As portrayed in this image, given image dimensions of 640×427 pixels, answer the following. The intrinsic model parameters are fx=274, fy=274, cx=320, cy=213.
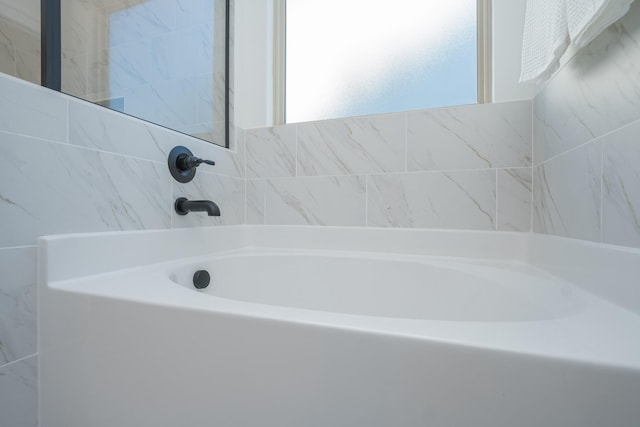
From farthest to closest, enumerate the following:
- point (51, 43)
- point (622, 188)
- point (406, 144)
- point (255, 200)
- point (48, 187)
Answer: point (255, 200), point (406, 144), point (51, 43), point (48, 187), point (622, 188)

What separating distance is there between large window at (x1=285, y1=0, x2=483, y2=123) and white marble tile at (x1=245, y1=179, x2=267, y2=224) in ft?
1.37

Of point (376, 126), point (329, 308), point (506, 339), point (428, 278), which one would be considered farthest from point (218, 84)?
point (506, 339)

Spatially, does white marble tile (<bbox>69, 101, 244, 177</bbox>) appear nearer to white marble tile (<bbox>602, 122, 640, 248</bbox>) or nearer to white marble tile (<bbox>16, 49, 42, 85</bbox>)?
white marble tile (<bbox>16, 49, 42, 85</bbox>)

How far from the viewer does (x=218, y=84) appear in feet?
4.27

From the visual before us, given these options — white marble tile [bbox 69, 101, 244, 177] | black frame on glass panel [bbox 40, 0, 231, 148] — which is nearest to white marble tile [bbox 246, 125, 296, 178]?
white marble tile [bbox 69, 101, 244, 177]

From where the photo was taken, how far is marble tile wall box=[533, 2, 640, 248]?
0.50 m

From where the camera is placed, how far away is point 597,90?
59 cm

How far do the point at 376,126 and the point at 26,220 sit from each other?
1110 mm

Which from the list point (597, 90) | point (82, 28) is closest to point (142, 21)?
point (82, 28)

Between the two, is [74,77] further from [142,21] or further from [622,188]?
[622,188]

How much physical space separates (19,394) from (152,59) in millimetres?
1133

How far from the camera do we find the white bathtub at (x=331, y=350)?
0.98ft

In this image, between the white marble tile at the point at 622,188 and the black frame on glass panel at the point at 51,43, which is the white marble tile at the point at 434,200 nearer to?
the white marble tile at the point at 622,188

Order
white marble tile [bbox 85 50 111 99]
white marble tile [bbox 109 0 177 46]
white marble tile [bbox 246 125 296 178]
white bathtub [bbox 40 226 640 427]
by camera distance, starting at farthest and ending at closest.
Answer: white marble tile [bbox 246 125 296 178] → white marble tile [bbox 109 0 177 46] → white marble tile [bbox 85 50 111 99] → white bathtub [bbox 40 226 640 427]
